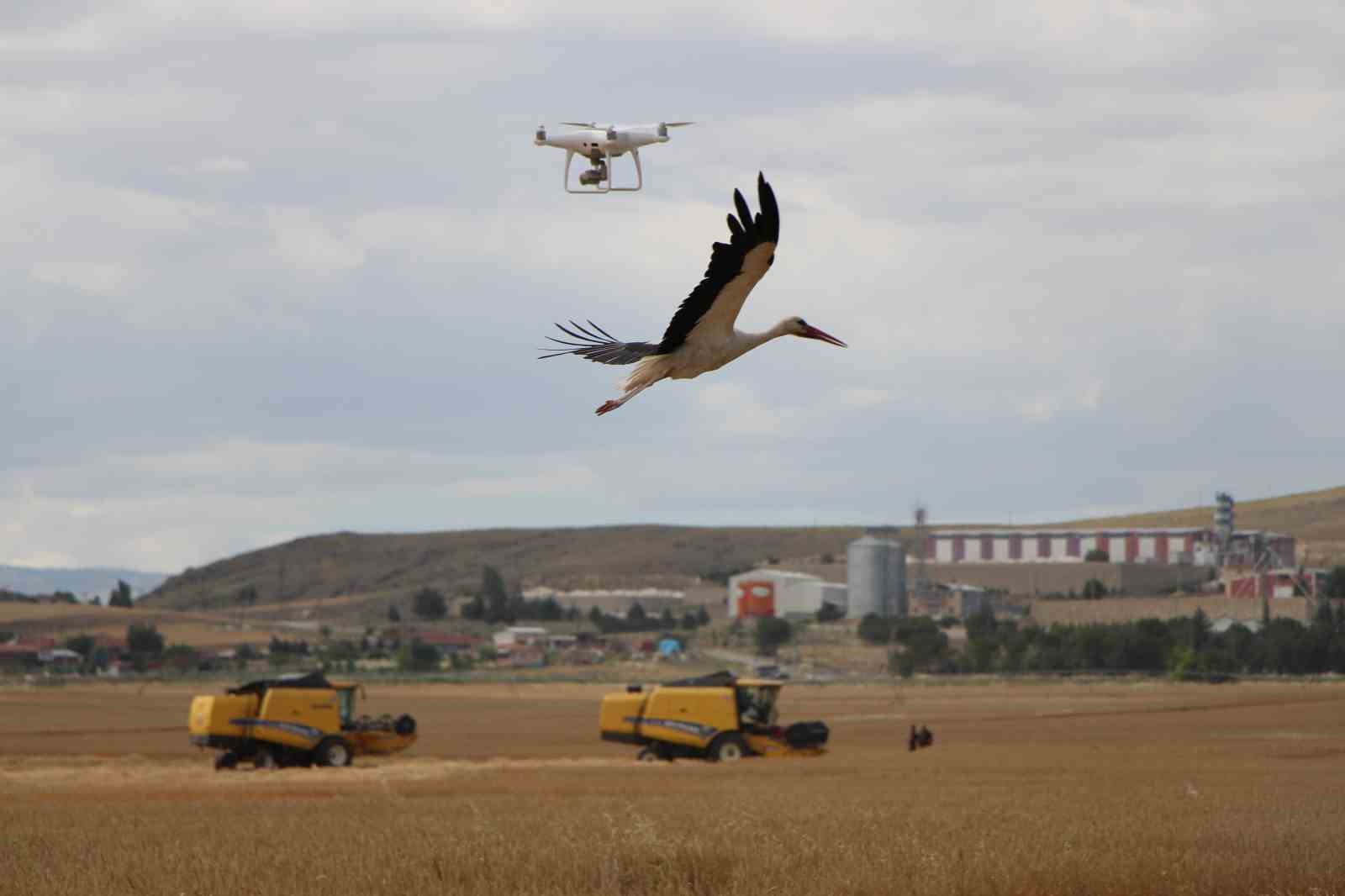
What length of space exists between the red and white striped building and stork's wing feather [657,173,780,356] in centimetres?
16901

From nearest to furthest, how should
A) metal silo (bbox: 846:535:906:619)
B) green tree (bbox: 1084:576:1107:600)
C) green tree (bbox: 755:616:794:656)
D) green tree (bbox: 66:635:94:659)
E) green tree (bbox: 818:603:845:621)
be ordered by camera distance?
green tree (bbox: 66:635:94:659) < green tree (bbox: 755:616:794:656) < green tree (bbox: 1084:576:1107:600) < green tree (bbox: 818:603:845:621) < metal silo (bbox: 846:535:906:619)

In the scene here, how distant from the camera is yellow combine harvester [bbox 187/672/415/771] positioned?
4984 cm

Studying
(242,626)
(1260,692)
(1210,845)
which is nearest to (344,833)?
(1210,845)

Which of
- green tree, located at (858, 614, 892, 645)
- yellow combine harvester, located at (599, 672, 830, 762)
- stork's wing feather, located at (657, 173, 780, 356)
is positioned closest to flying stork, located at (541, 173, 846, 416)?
stork's wing feather, located at (657, 173, 780, 356)

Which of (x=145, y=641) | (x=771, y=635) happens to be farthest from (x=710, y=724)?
(x=145, y=641)

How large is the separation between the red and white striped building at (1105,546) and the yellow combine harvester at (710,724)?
13084 cm

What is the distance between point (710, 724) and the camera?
170 ft

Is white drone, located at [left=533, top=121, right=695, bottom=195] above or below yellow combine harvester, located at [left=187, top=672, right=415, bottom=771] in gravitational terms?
above

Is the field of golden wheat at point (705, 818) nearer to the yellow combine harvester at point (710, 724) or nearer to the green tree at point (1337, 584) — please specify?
the yellow combine harvester at point (710, 724)

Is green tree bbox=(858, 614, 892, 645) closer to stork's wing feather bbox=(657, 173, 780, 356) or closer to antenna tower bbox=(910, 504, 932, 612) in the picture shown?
antenna tower bbox=(910, 504, 932, 612)

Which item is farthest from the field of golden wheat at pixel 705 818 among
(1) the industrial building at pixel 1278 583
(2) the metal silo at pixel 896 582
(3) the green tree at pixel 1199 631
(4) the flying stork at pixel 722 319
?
(2) the metal silo at pixel 896 582

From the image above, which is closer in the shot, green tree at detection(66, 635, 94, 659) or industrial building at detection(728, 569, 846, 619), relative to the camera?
green tree at detection(66, 635, 94, 659)

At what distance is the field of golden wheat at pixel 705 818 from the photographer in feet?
67.3

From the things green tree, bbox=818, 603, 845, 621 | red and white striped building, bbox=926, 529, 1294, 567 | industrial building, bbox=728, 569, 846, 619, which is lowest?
green tree, bbox=818, 603, 845, 621
